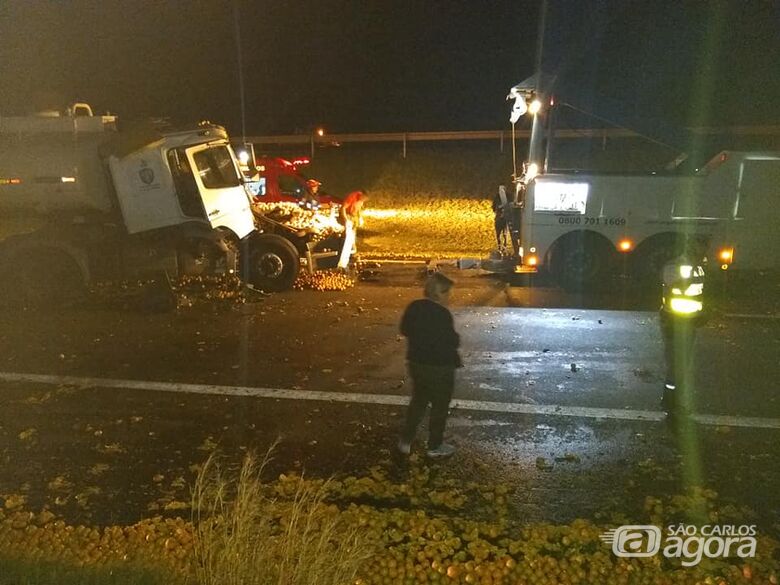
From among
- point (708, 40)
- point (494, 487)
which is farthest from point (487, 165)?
point (494, 487)

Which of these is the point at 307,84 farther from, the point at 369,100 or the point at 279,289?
the point at 279,289

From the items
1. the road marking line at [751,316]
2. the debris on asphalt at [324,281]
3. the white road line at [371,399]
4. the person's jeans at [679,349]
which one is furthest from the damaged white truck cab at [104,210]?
the road marking line at [751,316]

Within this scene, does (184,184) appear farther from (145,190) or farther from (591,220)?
(591,220)

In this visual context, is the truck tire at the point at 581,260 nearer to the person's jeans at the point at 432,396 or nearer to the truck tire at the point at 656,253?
the truck tire at the point at 656,253

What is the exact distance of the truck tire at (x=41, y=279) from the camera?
416 inches

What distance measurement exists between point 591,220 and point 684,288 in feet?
19.1

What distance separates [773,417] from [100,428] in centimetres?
580

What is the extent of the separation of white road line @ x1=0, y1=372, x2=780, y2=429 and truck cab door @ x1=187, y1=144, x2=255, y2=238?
4.17 meters

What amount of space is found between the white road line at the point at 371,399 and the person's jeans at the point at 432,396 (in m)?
1.16

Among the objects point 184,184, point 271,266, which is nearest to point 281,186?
point 271,266

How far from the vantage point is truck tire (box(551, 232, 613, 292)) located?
1143cm

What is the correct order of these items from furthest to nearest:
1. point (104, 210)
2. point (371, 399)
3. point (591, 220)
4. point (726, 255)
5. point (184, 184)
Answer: point (591, 220) → point (726, 255) → point (104, 210) → point (184, 184) → point (371, 399)

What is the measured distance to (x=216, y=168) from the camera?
1118cm

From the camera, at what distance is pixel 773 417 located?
19.7ft
